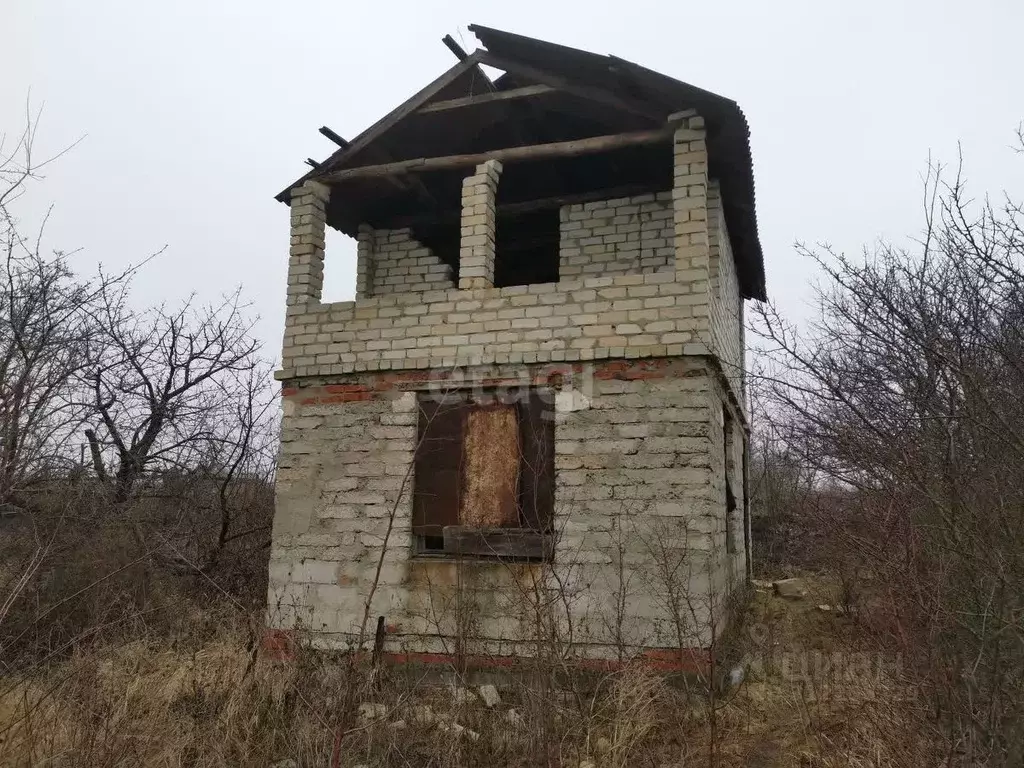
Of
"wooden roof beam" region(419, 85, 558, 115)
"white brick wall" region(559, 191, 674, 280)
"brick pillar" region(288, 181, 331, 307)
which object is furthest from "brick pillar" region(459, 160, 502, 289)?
"brick pillar" region(288, 181, 331, 307)

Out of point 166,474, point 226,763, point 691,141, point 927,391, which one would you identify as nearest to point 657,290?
point 691,141

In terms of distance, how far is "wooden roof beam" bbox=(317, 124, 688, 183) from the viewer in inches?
268

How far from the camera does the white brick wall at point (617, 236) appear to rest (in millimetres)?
7414

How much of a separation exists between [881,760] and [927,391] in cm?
280

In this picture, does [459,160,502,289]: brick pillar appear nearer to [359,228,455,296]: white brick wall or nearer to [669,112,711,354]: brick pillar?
[359,228,455,296]: white brick wall

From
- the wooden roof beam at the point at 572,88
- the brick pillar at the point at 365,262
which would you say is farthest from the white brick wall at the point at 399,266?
the wooden roof beam at the point at 572,88

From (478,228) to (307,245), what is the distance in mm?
1897

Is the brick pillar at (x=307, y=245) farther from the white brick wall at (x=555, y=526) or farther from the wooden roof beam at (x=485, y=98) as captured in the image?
the wooden roof beam at (x=485, y=98)

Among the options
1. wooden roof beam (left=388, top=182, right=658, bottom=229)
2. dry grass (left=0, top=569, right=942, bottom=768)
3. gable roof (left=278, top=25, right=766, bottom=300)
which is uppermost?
gable roof (left=278, top=25, right=766, bottom=300)

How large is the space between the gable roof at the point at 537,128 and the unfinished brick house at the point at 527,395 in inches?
1.1

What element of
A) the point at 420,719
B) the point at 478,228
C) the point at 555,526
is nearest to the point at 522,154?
the point at 478,228

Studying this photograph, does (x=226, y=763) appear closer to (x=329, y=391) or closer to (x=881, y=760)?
(x=329, y=391)

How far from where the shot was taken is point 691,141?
656 cm

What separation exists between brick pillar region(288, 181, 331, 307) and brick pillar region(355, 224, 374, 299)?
0.65 m
